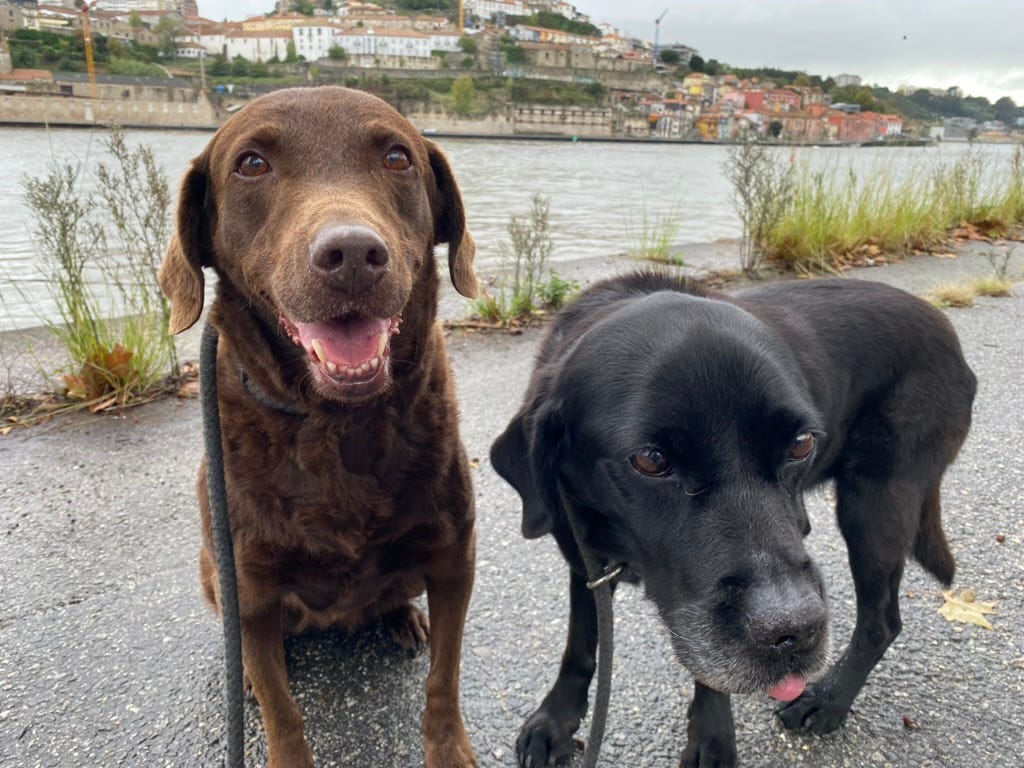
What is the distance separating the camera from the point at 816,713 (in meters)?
2.08

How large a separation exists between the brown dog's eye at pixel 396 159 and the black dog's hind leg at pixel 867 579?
1630mm

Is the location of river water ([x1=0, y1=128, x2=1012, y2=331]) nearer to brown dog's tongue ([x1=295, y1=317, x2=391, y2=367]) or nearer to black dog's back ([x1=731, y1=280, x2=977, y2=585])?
brown dog's tongue ([x1=295, y1=317, x2=391, y2=367])

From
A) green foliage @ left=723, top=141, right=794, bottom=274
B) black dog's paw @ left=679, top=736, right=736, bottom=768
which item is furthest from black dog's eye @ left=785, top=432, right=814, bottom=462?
green foliage @ left=723, top=141, right=794, bottom=274

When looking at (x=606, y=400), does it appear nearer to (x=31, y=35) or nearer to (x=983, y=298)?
(x=983, y=298)

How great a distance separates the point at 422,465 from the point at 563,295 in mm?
4153

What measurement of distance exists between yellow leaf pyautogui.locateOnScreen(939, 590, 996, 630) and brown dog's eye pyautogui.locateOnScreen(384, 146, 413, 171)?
2.47 m

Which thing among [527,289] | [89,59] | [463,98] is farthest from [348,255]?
[463,98]

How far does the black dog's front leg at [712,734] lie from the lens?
6.32ft

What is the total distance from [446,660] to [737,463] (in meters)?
1.01

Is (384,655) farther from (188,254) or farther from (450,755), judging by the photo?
(188,254)

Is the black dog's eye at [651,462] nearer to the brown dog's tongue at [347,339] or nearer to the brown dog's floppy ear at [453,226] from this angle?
the brown dog's tongue at [347,339]

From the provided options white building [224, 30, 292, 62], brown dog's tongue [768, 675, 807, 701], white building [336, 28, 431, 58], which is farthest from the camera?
white building [336, 28, 431, 58]

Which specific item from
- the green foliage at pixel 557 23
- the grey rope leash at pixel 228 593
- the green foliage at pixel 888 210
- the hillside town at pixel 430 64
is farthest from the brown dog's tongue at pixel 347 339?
the green foliage at pixel 557 23

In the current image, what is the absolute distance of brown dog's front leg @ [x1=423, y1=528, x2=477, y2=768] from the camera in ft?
6.44
